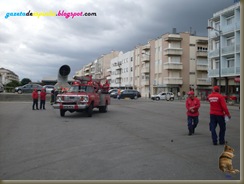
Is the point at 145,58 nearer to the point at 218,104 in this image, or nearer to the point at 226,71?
the point at 226,71

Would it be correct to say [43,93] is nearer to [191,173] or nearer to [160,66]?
[191,173]

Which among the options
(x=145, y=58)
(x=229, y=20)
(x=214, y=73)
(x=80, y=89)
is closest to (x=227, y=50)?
(x=214, y=73)

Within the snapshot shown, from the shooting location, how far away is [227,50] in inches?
1672

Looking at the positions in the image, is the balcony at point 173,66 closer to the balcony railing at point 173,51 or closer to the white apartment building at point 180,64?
the white apartment building at point 180,64

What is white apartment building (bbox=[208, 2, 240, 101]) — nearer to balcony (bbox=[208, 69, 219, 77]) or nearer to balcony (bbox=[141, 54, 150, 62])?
balcony (bbox=[208, 69, 219, 77])

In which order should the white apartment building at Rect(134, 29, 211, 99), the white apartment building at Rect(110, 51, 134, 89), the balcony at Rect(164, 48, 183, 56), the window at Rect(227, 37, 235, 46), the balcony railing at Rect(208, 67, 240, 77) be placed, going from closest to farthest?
the balcony railing at Rect(208, 67, 240, 77) → the window at Rect(227, 37, 235, 46) → the balcony at Rect(164, 48, 183, 56) → the white apartment building at Rect(134, 29, 211, 99) → the white apartment building at Rect(110, 51, 134, 89)

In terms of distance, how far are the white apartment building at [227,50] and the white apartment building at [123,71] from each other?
40.5m

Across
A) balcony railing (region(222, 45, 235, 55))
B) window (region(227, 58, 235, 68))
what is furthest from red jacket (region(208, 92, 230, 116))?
window (region(227, 58, 235, 68))

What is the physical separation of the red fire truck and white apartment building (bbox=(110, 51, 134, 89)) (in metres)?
66.2

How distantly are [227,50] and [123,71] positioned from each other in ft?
174

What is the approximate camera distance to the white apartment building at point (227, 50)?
40281mm

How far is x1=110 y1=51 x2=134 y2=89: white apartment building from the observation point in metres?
86.6

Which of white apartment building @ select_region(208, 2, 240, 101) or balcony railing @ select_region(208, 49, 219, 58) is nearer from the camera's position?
white apartment building @ select_region(208, 2, 240, 101)

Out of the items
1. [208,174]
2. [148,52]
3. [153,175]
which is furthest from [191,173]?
[148,52]
